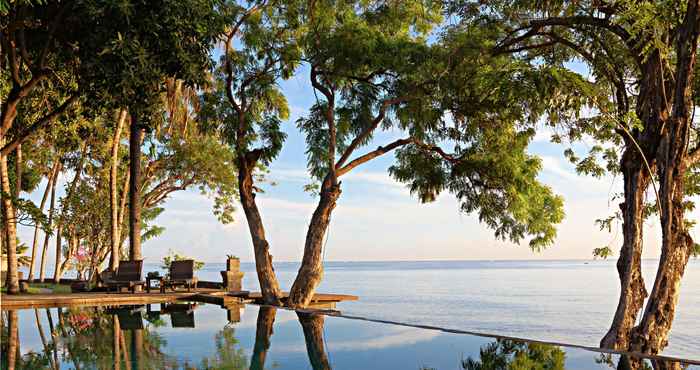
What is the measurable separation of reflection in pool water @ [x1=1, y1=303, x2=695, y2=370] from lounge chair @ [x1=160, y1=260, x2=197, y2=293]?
185 inches

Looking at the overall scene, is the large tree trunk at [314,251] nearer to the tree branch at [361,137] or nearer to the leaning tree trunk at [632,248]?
the tree branch at [361,137]

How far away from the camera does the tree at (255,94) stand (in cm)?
1645

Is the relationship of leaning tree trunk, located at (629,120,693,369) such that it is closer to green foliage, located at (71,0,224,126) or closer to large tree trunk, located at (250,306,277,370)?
large tree trunk, located at (250,306,277,370)

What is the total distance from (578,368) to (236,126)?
36.9 ft

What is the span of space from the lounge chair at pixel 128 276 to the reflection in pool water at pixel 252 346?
414 cm

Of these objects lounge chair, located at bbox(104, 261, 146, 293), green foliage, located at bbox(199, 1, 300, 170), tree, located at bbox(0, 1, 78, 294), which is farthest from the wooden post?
tree, located at bbox(0, 1, 78, 294)

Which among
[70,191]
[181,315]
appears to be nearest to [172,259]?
[70,191]

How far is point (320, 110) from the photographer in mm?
17078

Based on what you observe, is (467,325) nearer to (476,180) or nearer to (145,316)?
(476,180)

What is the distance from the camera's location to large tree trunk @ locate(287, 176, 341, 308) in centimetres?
1591

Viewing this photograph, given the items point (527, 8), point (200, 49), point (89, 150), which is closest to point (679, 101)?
point (527, 8)

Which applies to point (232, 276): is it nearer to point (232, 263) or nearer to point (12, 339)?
point (232, 263)

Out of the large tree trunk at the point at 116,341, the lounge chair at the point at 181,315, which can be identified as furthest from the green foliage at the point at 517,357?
the lounge chair at the point at 181,315

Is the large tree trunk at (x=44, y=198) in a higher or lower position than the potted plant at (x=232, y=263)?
higher
